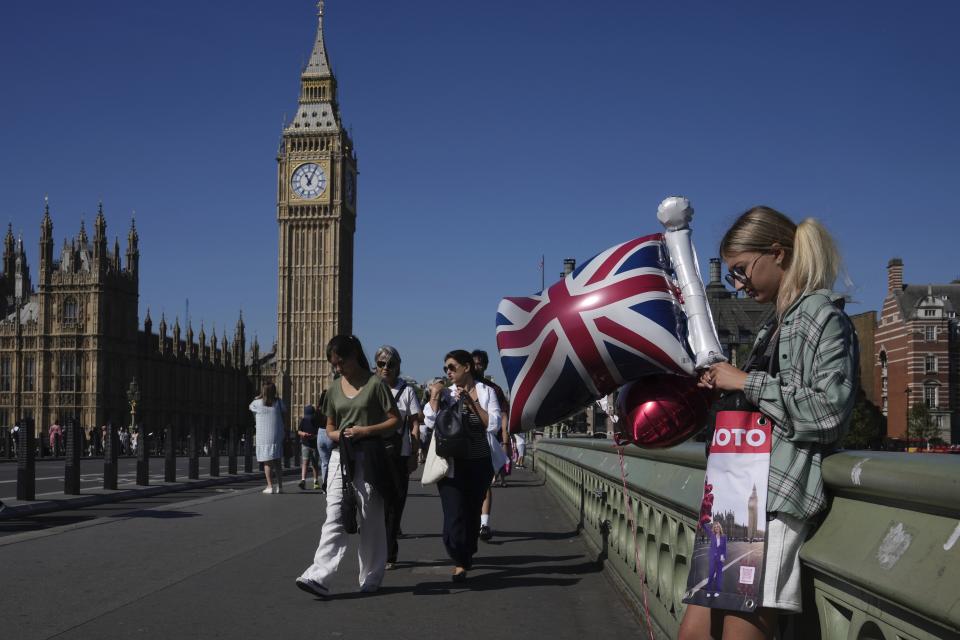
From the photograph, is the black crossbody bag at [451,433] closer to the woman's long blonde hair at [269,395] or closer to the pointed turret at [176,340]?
the woman's long blonde hair at [269,395]

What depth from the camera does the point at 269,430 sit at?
18016 mm

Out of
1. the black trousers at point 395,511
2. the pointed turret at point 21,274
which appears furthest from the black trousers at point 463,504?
the pointed turret at point 21,274

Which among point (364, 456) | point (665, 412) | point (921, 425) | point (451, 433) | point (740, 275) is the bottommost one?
point (921, 425)

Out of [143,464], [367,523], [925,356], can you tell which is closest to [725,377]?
[367,523]

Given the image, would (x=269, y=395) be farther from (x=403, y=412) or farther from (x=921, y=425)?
(x=921, y=425)

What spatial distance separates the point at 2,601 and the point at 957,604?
20.5 feet

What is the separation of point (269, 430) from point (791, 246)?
51.9ft

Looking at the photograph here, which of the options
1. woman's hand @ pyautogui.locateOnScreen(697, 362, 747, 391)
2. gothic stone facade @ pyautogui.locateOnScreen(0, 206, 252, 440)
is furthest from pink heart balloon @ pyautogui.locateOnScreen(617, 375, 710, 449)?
gothic stone facade @ pyautogui.locateOnScreen(0, 206, 252, 440)

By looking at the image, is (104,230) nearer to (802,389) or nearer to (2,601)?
(2,601)

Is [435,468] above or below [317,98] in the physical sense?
below

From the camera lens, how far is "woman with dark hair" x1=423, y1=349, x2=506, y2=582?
8094 mm

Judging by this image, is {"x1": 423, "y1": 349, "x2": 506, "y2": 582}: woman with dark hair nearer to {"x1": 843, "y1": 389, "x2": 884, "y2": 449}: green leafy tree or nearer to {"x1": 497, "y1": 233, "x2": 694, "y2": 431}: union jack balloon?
{"x1": 497, "y1": 233, "x2": 694, "y2": 431}: union jack balloon

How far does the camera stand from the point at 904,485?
2.39m

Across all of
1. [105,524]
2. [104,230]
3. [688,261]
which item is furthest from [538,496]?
[104,230]
